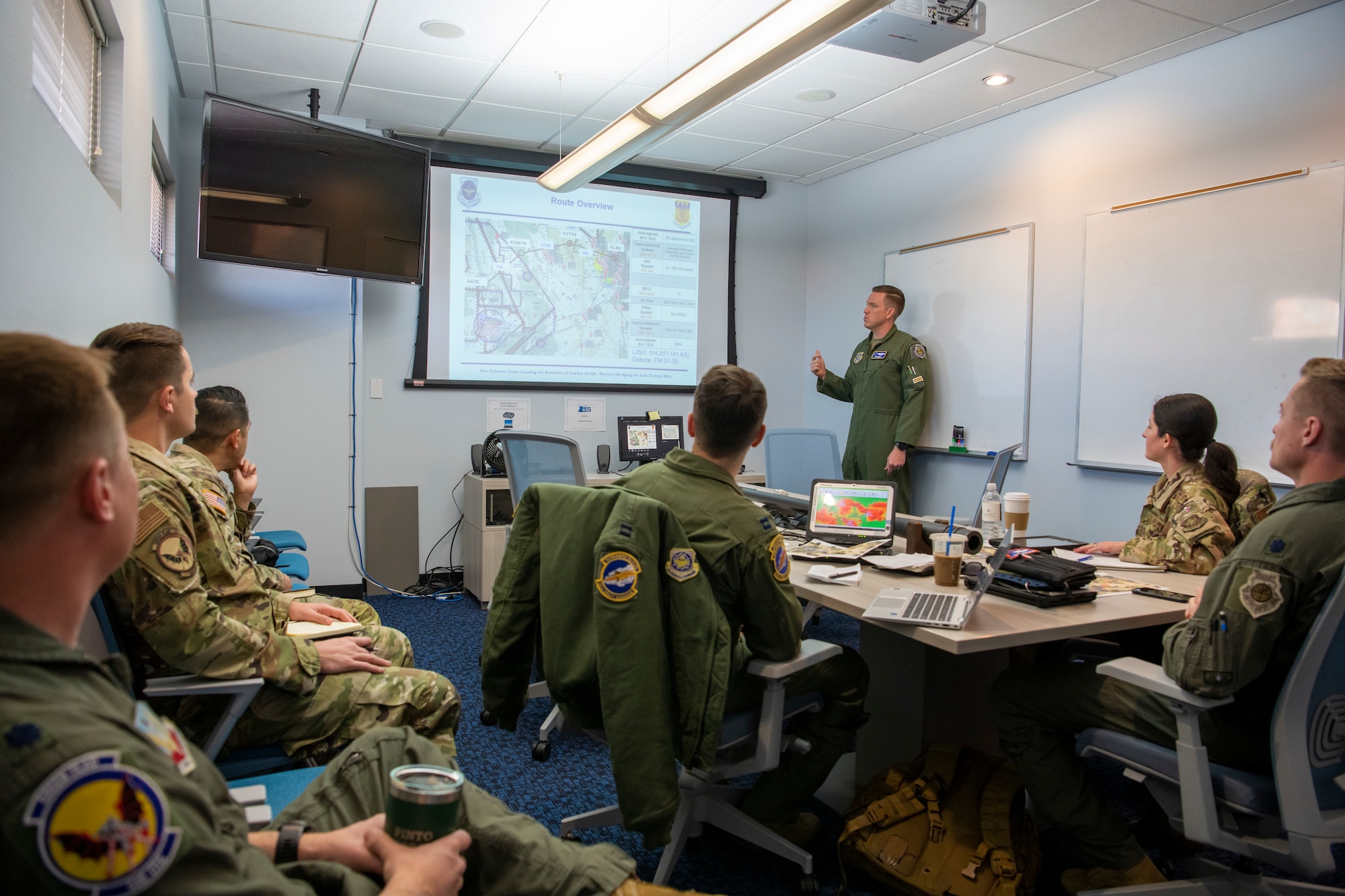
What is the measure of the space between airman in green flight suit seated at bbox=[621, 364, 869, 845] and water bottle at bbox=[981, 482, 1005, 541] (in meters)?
1.22

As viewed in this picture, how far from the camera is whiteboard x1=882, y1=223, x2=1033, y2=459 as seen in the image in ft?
14.9

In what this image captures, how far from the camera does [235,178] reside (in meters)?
3.84

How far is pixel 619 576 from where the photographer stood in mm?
1630

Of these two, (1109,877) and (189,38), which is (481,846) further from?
(189,38)

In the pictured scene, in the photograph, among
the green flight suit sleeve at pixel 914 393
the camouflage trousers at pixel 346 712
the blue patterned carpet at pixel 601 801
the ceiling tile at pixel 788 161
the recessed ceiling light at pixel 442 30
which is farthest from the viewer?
the ceiling tile at pixel 788 161

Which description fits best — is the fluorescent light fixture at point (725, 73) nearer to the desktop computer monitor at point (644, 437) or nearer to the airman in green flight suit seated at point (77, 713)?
the desktop computer monitor at point (644, 437)

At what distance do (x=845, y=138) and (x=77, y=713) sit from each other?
16.5 ft

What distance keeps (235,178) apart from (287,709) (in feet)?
10.1

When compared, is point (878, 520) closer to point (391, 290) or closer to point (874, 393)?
point (874, 393)

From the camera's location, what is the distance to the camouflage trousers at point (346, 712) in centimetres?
162

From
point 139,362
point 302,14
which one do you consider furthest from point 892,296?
point 139,362

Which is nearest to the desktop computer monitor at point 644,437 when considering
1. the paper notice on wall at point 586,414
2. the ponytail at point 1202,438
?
the paper notice on wall at point 586,414

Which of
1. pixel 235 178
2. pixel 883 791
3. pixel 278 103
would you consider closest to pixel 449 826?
pixel 883 791

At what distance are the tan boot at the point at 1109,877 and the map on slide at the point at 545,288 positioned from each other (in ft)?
13.6
